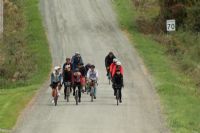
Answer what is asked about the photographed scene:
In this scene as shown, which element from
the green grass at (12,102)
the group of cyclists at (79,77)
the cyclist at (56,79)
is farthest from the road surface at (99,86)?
the cyclist at (56,79)

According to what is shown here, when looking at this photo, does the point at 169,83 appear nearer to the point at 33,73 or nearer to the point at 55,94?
the point at 55,94

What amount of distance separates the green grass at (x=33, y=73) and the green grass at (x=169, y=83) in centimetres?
700

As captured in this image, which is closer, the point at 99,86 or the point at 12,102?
the point at 12,102

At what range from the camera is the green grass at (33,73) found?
1250 inches

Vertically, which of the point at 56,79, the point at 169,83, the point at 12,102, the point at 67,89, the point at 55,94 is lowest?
the point at 12,102

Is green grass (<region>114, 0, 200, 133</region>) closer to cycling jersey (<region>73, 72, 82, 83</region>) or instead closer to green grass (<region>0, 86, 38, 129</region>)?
cycling jersey (<region>73, 72, 82, 83</region>)

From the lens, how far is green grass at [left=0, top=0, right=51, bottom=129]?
1250 inches

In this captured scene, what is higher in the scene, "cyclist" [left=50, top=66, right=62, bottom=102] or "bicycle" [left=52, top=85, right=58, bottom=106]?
"cyclist" [left=50, top=66, right=62, bottom=102]

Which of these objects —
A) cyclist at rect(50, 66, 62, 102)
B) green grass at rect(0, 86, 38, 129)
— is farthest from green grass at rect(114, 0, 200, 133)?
green grass at rect(0, 86, 38, 129)

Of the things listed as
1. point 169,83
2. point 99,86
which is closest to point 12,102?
point 99,86

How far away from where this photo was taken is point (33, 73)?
4581 cm

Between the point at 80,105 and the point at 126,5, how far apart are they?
35696mm

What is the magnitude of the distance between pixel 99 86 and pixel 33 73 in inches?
319

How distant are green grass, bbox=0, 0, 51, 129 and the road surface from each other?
1.99 ft
